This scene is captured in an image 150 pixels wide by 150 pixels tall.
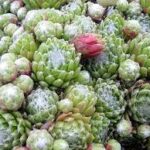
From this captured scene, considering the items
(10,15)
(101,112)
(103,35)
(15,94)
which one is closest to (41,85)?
(15,94)

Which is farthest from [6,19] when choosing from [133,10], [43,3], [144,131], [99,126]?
[144,131]

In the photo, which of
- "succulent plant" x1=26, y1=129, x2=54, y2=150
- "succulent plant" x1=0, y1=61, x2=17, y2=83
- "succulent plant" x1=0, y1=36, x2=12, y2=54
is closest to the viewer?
"succulent plant" x1=26, y1=129, x2=54, y2=150

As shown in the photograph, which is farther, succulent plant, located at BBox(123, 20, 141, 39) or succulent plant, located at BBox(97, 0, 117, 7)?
succulent plant, located at BBox(97, 0, 117, 7)

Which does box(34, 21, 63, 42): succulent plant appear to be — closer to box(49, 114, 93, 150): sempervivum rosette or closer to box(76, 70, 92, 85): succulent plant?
box(76, 70, 92, 85): succulent plant

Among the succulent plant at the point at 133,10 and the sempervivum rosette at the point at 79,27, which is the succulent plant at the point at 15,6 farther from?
the succulent plant at the point at 133,10

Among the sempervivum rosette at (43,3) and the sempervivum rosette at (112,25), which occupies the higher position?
the sempervivum rosette at (43,3)

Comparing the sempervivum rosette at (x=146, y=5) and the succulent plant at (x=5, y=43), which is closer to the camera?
the succulent plant at (x=5, y=43)

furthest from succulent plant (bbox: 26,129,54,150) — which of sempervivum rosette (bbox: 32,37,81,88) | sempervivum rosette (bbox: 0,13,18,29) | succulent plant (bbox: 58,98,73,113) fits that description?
sempervivum rosette (bbox: 0,13,18,29)

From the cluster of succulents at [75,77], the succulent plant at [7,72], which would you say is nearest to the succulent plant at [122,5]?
the cluster of succulents at [75,77]

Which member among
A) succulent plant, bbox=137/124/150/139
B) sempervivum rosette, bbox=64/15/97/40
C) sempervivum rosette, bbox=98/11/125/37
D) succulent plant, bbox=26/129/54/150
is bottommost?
succulent plant, bbox=137/124/150/139
